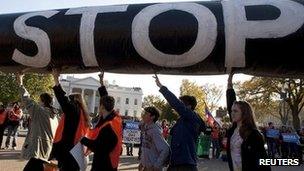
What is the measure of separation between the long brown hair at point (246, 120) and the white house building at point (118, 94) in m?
101

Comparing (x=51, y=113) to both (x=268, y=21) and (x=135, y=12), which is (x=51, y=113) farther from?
(x=268, y=21)

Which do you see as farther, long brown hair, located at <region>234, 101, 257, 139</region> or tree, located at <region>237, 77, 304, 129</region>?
tree, located at <region>237, 77, 304, 129</region>

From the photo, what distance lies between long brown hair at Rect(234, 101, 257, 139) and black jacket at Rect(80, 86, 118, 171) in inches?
61.2

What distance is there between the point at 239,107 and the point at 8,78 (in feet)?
158

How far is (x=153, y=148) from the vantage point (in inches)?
254

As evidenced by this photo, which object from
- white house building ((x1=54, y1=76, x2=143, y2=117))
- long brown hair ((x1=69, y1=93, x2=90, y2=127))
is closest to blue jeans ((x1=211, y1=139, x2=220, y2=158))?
long brown hair ((x1=69, y1=93, x2=90, y2=127))

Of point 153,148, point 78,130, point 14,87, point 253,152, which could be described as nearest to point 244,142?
point 253,152

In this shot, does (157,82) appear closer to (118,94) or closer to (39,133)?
(39,133)

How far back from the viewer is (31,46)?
278 inches

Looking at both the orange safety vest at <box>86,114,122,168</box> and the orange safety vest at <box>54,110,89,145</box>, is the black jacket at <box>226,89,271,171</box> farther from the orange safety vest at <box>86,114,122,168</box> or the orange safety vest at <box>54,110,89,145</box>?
the orange safety vest at <box>54,110,89,145</box>

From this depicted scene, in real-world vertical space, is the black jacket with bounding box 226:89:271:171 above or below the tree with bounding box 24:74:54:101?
below

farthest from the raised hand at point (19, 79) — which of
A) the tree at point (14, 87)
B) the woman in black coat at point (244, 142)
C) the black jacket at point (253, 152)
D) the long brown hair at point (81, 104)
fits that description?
the tree at point (14, 87)

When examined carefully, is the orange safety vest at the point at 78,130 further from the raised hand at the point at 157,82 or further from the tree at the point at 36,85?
the tree at the point at 36,85

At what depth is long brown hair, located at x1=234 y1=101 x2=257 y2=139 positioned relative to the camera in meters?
4.90
